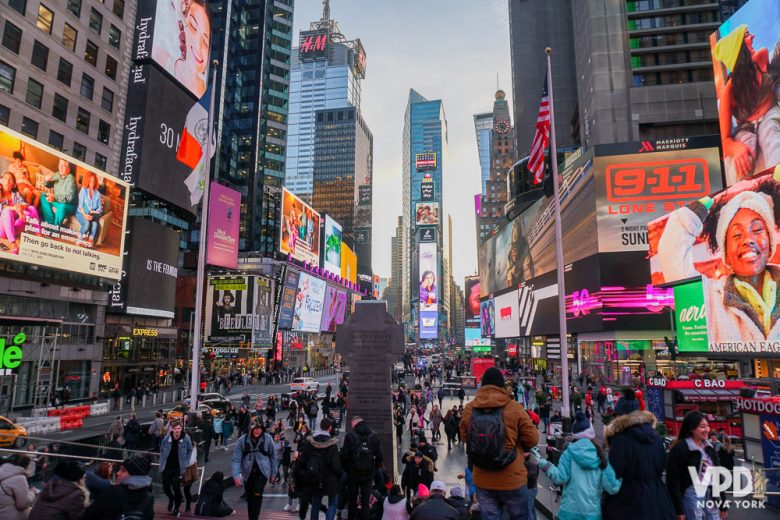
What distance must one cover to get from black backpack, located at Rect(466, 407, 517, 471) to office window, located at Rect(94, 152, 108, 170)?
44.1 metres

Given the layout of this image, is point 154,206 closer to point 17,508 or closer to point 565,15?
point 17,508

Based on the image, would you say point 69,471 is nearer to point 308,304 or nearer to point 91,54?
point 91,54

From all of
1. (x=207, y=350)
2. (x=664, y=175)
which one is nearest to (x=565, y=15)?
(x=664, y=175)

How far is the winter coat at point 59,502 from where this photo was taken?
182 inches

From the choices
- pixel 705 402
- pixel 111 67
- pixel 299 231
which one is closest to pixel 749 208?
pixel 705 402

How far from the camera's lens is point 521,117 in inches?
3912

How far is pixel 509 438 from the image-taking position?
466 centimetres

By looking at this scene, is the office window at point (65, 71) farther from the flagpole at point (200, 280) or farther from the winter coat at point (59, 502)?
the winter coat at point (59, 502)

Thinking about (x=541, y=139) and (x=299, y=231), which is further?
(x=299, y=231)

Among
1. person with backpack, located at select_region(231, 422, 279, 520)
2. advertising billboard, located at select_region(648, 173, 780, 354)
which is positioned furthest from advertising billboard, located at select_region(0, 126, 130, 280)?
advertising billboard, located at select_region(648, 173, 780, 354)

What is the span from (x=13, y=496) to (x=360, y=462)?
163 inches

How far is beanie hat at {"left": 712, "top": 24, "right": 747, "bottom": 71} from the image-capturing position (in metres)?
38.2

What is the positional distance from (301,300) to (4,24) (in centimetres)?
4991

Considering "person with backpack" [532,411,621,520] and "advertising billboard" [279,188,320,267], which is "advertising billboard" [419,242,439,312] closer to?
"advertising billboard" [279,188,320,267]
